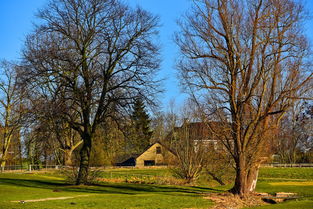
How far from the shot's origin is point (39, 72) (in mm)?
23422

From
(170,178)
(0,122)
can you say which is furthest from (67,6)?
(0,122)

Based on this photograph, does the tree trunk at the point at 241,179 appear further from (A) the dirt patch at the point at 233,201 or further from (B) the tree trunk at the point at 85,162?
(B) the tree trunk at the point at 85,162

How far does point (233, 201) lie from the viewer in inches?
787

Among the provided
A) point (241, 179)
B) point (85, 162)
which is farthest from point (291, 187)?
point (85, 162)

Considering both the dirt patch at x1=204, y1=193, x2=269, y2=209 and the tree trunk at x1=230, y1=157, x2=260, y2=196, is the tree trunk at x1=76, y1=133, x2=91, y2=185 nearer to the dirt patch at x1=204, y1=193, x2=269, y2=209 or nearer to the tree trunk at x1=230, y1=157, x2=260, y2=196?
the dirt patch at x1=204, y1=193, x2=269, y2=209

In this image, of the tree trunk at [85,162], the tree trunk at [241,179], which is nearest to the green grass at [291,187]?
the tree trunk at [241,179]

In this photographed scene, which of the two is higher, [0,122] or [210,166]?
[0,122]

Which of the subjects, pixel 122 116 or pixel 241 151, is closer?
pixel 241 151

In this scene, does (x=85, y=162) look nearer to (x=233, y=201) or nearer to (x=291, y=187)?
(x=233, y=201)

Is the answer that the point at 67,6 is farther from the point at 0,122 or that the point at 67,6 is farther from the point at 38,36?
the point at 0,122

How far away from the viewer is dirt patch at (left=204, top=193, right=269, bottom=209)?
19.0 metres

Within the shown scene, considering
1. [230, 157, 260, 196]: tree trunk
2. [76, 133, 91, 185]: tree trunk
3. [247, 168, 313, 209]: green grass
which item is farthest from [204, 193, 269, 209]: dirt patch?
[76, 133, 91, 185]: tree trunk

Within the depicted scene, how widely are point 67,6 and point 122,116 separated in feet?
25.0

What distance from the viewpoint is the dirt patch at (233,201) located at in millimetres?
19000
